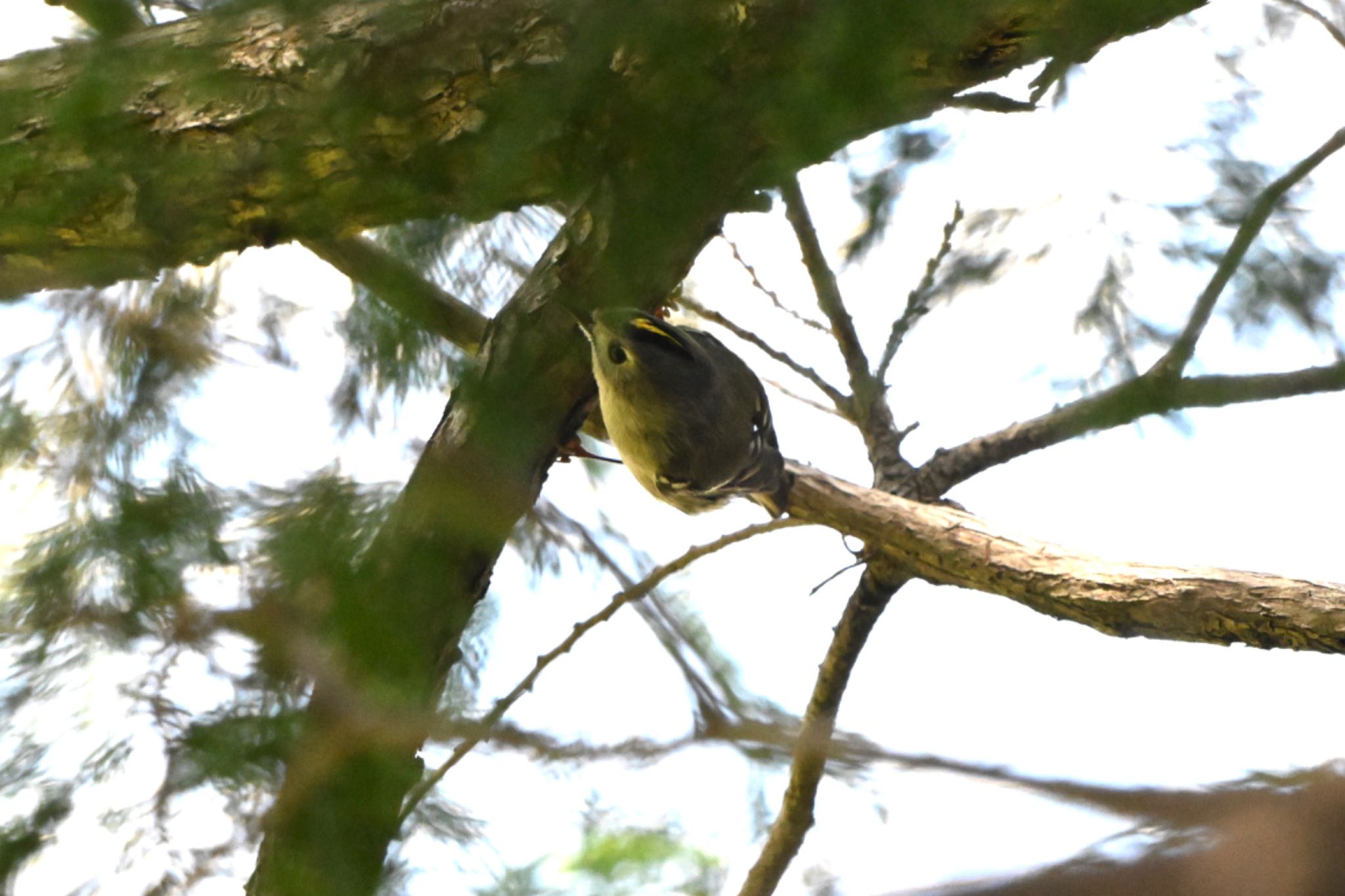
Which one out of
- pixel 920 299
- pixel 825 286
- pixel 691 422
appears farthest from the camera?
pixel 691 422

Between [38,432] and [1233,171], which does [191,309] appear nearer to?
[38,432]

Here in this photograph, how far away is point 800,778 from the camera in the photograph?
63.1 inches

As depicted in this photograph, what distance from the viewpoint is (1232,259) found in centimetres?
75

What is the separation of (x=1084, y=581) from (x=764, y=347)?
0.96 metres

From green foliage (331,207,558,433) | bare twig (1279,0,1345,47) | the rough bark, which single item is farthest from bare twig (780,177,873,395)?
bare twig (1279,0,1345,47)

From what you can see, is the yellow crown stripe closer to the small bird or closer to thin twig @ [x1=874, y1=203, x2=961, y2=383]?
the small bird

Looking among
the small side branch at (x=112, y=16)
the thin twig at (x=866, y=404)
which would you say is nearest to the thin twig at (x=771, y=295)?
the thin twig at (x=866, y=404)

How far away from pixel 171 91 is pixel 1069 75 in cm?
80

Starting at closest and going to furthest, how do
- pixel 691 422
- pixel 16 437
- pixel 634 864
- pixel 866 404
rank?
pixel 634 864, pixel 16 437, pixel 691 422, pixel 866 404

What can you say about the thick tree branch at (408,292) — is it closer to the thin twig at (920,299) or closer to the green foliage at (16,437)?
the green foliage at (16,437)

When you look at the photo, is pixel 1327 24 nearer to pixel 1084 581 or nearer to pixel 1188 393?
pixel 1188 393

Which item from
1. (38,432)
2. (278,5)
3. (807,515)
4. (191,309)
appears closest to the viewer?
(278,5)

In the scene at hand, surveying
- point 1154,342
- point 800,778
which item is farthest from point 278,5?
point 800,778

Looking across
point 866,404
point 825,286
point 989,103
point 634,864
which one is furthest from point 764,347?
point 634,864
